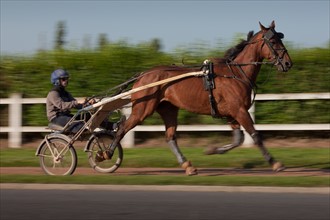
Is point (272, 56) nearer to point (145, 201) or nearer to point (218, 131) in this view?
point (145, 201)

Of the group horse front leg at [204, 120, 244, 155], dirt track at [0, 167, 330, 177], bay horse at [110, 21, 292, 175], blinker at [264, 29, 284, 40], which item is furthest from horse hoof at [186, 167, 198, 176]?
blinker at [264, 29, 284, 40]

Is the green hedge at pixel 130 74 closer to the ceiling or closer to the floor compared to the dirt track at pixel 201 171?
closer to the ceiling

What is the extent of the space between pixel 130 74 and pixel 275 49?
5.75 metres

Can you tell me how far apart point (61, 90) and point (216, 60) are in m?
2.81

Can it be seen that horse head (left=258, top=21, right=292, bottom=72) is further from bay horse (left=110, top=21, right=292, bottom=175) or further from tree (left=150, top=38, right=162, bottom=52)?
tree (left=150, top=38, right=162, bottom=52)

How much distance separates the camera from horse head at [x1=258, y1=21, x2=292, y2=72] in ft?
37.0

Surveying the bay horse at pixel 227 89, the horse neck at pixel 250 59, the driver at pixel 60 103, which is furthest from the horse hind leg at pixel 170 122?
the horse neck at pixel 250 59

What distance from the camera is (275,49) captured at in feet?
37.2

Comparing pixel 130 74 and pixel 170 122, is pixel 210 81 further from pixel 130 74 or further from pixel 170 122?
pixel 130 74

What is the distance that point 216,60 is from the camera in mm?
11641

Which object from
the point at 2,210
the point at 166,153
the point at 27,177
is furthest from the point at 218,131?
the point at 2,210

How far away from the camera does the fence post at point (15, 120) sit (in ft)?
55.0

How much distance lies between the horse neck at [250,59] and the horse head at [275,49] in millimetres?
183

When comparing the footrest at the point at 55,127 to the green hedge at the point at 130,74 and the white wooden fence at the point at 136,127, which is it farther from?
the green hedge at the point at 130,74
